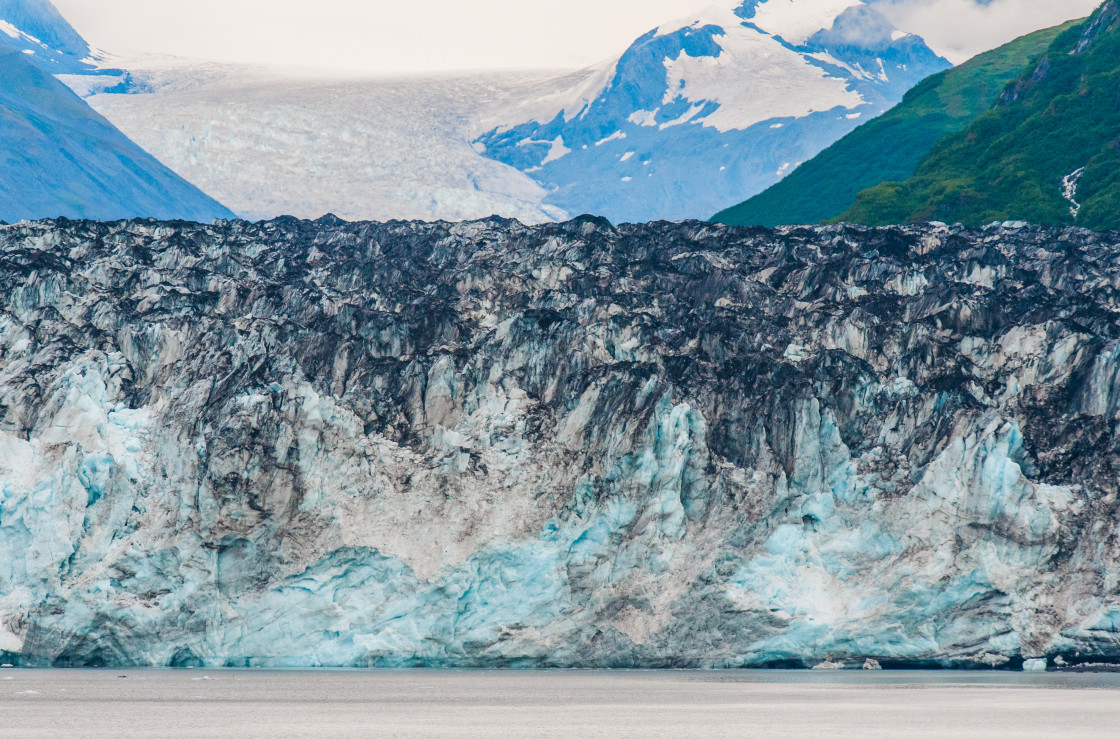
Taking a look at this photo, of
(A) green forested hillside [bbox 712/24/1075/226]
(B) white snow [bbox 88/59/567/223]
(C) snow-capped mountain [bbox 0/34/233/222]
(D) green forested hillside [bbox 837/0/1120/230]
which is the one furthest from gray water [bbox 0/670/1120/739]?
(C) snow-capped mountain [bbox 0/34/233/222]

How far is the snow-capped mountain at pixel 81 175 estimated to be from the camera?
160125mm

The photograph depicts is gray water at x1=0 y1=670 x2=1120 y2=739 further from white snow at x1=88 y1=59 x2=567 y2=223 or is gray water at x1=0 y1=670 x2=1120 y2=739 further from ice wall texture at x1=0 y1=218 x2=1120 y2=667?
white snow at x1=88 y1=59 x2=567 y2=223

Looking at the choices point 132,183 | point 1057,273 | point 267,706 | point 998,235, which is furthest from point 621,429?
point 132,183

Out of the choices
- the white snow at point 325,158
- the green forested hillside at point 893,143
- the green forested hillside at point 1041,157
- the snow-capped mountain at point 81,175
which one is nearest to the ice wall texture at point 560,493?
the green forested hillside at point 1041,157

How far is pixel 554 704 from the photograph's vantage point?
4434 cm

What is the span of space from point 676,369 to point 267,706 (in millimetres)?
25274

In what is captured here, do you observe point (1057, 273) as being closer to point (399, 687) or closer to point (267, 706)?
point (399, 687)

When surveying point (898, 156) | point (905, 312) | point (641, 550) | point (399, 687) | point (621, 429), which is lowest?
point (399, 687)

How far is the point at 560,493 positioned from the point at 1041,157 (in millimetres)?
80931

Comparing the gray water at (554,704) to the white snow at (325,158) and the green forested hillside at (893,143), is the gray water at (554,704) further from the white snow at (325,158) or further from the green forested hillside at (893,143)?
the white snow at (325,158)

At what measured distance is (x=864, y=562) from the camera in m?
53.6

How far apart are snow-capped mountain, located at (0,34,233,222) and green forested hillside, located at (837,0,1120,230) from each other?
3204 inches

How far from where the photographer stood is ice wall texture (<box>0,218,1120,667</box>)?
52344 millimetres

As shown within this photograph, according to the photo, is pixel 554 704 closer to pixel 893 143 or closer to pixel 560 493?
pixel 560 493
